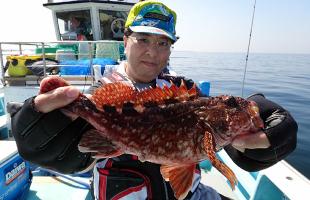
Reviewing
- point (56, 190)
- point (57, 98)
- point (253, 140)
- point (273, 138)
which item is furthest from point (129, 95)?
point (56, 190)

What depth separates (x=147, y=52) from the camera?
289 centimetres

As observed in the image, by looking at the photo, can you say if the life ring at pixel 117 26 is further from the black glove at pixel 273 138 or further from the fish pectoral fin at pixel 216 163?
the fish pectoral fin at pixel 216 163

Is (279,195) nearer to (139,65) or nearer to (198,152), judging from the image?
(198,152)

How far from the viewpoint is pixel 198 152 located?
2166mm

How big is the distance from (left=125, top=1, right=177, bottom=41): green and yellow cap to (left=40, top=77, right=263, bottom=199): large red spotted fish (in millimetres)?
811

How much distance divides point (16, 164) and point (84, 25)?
1313 centimetres

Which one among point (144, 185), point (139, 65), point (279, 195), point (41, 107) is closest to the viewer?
point (41, 107)

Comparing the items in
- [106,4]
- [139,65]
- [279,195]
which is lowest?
[279,195]

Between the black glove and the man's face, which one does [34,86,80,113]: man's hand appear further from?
the black glove

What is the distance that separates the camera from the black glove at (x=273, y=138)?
90.8 inches

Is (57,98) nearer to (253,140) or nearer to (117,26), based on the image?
(253,140)

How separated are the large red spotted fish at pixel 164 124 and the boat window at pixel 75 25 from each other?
14.3 metres

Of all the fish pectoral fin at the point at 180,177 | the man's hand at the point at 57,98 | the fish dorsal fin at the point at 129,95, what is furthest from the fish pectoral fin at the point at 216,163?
the man's hand at the point at 57,98

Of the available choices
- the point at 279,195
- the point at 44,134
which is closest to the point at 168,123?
the point at 44,134
